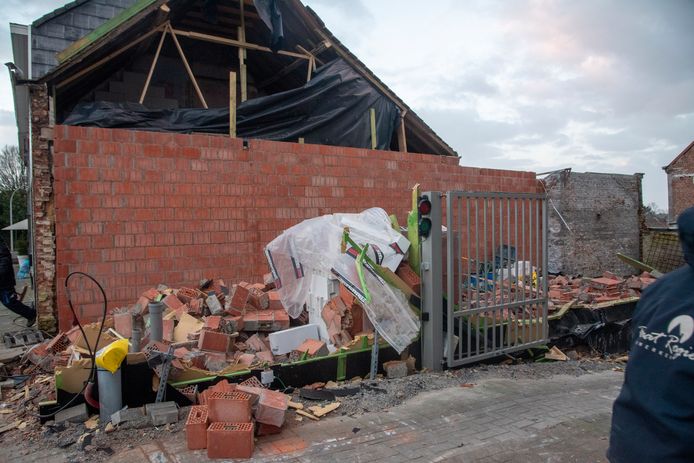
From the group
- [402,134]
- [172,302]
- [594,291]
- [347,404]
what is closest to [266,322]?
[172,302]

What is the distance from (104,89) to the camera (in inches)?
380

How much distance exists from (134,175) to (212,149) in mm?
1236

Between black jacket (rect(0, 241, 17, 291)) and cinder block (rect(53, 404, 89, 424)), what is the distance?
210 inches

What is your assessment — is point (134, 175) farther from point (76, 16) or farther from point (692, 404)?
point (692, 404)

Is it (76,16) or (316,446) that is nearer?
(316,446)

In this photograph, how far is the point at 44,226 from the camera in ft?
22.3

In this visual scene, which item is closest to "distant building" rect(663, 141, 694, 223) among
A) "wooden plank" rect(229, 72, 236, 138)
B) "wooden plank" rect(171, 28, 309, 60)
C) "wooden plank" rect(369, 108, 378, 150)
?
"wooden plank" rect(369, 108, 378, 150)

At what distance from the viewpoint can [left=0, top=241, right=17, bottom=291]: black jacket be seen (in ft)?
28.2

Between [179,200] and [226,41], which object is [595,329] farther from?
[226,41]

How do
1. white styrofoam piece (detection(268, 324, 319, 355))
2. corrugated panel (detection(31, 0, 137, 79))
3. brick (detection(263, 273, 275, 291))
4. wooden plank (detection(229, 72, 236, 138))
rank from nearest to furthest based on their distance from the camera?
1. white styrofoam piece (detection(268, 324, 319, 355))
2. brick (detection(263, 273, 275, 291))
3. wooden plank (detection(229, 72, 236, 138))
4. corrugated panel (detection(31, 0, 137, 79))

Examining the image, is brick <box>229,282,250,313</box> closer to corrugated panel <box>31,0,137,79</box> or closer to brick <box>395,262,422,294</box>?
brick <box>395,262,422,294</box>

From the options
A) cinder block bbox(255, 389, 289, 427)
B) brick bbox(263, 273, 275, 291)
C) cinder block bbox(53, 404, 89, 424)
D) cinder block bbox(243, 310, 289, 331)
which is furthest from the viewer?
brick bbox(263, 273, 275, 291)

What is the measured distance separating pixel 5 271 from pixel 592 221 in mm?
14075

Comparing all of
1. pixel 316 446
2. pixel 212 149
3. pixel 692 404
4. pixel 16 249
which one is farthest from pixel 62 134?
pixel 16 249
